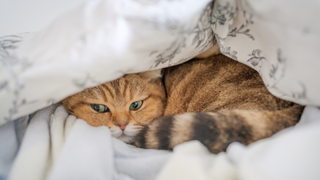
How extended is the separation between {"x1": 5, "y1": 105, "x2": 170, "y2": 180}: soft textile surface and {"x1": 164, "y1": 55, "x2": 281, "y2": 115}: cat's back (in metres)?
0.38

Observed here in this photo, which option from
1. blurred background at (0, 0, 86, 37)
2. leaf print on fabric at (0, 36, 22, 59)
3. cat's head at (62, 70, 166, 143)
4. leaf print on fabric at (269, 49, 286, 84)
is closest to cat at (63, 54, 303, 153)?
cat's head at (62, 70, 166, 143)

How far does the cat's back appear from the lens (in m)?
0.85

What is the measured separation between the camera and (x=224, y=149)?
64 centimetres

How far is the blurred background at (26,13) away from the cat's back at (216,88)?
78 centimetres

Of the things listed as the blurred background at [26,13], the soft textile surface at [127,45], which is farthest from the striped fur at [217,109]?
the blurred background at [26,13]

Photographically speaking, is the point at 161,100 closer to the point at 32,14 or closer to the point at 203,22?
the point at 203,22

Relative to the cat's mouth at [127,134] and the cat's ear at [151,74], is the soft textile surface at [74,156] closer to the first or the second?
the cat's mouth at [127,134]

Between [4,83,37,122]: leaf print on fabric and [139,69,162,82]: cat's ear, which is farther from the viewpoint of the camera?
[139,69,162,82]: cat's ear

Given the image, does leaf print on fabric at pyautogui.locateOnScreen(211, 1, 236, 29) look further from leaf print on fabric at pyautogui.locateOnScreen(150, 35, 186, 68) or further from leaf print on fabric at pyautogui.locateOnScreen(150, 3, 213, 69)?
leaf print on fabric at pyautogui.locateOnScreen(150, 35, 186, 68)

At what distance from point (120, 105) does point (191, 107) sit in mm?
395

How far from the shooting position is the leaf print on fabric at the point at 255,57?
0.78m

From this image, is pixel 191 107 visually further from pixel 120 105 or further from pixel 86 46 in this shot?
pixel 86 46

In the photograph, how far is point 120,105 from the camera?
3.48ft

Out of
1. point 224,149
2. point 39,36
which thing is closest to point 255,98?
point 224,149
